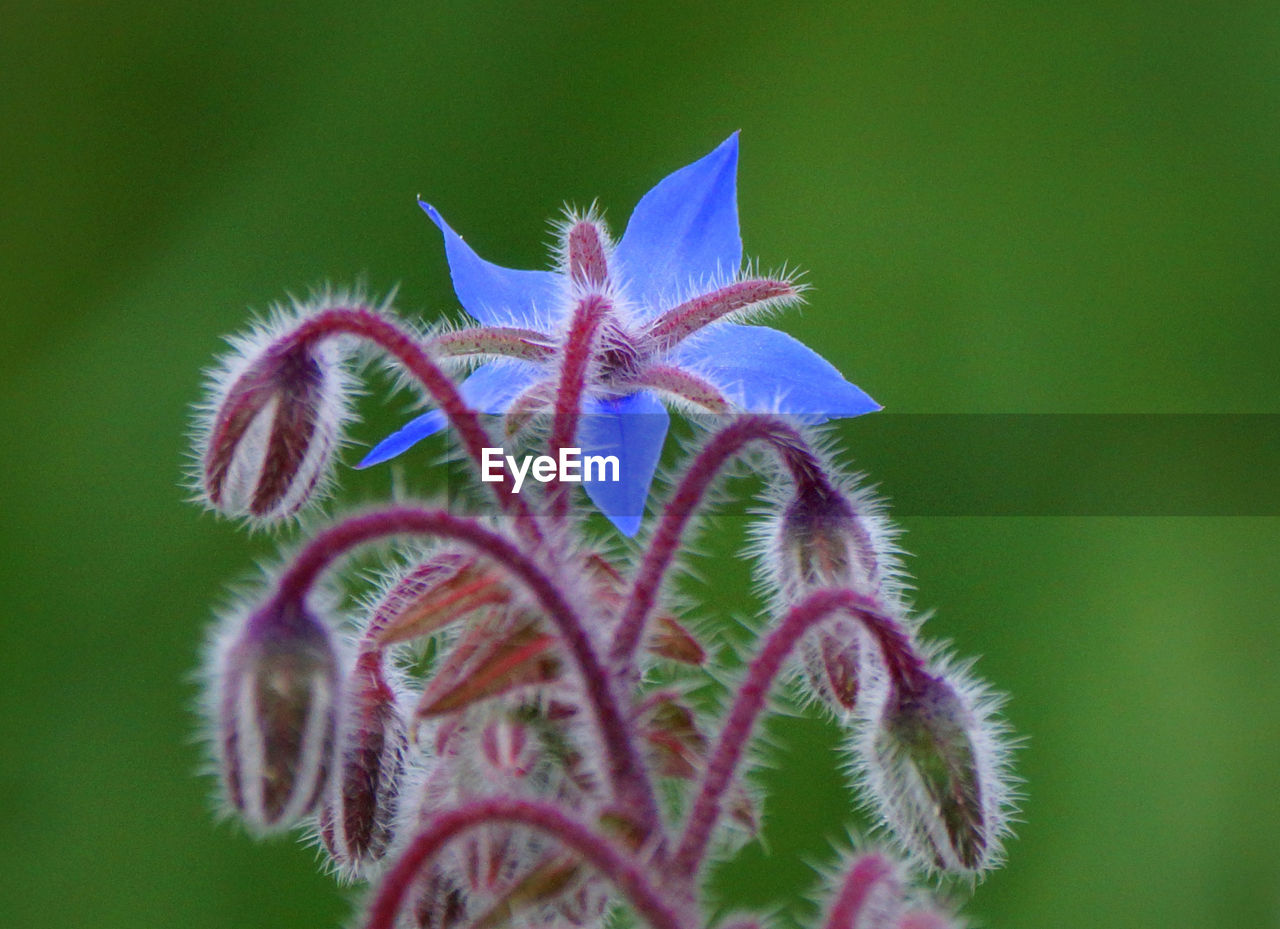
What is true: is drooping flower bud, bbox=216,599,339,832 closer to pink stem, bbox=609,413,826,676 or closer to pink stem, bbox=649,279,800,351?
pink stem, bbox=609,413,826,676

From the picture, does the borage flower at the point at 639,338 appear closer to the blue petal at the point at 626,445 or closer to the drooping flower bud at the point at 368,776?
the blue petal at the point at 626,445

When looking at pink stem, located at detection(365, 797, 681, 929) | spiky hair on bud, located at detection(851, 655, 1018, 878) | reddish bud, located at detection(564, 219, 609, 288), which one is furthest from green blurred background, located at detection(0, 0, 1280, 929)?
pink stem, located at detection(365, 797, 681, 929)

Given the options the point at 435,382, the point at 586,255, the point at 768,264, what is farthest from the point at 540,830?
the point at 768,264

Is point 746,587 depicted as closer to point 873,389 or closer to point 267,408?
point 873,389

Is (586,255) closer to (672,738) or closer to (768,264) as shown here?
(672,738)

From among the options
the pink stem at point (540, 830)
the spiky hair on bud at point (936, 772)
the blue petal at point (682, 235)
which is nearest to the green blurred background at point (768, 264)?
the blue petal at point (682, 235)

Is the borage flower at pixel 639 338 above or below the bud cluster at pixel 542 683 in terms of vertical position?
above
